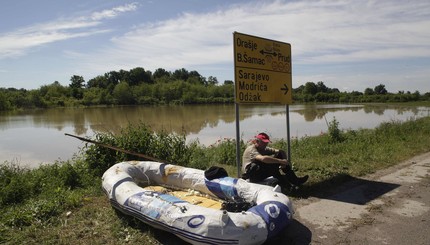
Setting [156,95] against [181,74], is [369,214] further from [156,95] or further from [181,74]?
[181,74]

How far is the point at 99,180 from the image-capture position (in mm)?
7496

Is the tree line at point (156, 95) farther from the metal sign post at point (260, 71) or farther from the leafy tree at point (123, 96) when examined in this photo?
the metal sign post at point (260, 71)

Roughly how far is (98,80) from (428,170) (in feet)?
357

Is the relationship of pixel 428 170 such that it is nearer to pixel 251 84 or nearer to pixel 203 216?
pixel 251 84

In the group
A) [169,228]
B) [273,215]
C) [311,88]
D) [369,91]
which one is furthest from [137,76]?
[273,215]

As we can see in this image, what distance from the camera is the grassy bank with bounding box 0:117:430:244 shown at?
14.9ft

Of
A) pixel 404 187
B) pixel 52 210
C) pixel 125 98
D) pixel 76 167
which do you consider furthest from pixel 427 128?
pixel 125 98

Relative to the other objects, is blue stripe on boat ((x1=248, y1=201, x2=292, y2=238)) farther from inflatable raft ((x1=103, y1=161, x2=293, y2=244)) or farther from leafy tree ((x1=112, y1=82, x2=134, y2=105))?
leafy tree ((x1=112, y1=82, x2=134, y2=105))

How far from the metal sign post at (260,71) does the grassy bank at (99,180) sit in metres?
1.91

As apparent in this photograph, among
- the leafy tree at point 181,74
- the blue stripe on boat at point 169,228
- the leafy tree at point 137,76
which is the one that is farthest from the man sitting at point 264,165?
the leafy tree at point 181,74

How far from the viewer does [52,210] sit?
524 centimetres

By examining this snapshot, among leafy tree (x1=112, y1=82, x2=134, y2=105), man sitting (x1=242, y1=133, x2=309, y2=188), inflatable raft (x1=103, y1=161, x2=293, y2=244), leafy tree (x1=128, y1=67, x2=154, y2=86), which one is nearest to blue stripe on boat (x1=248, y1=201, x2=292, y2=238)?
inflatable raft (x1=103, y1=161, x2=293, y2=244)

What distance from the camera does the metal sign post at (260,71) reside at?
6.32 meters

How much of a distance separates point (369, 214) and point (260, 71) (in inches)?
129
